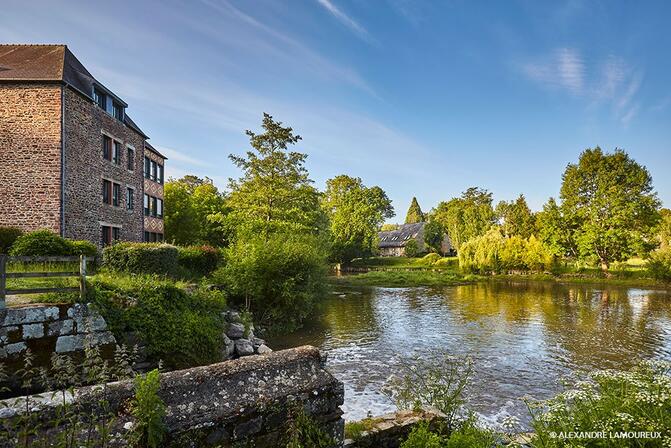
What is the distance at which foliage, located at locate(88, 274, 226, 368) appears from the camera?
26.2ft

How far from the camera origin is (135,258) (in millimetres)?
13508

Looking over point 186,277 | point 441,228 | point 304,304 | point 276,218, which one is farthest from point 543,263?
point 186,277

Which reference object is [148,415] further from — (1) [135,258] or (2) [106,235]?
(2) [106,235]

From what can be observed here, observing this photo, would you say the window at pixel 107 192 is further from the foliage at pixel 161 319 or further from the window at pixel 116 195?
the foliage at pixel 161 319

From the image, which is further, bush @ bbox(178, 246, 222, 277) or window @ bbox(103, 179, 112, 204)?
window @ bbox(103, 179, 112, 204)

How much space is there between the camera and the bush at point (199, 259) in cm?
1967

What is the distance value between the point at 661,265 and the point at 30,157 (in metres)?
47.7

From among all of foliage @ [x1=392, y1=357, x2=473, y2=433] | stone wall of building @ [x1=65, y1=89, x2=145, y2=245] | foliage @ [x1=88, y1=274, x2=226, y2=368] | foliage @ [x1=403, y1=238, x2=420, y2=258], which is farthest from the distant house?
foliage @ [x1=88, y1=274, x2=226, y2=368]

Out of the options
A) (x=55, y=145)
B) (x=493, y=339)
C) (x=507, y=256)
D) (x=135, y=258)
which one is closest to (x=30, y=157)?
(x=55, y=145)

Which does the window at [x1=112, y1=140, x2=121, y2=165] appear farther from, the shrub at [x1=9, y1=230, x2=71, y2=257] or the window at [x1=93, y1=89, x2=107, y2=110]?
the shrub at [x1=9, y1=230, x2=71, y2=257]

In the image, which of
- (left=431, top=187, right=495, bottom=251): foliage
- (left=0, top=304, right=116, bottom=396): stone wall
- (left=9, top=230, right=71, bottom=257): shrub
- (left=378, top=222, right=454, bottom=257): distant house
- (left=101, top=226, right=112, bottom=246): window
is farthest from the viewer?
(left=378, top=222, right=454, bottom=257): distant house

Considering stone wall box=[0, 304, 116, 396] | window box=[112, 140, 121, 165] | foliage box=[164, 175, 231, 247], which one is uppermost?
window box=[112, 140, 121, 165]

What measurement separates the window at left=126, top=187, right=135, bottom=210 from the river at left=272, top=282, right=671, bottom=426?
15.1 metres

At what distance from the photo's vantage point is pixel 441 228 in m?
66.0
